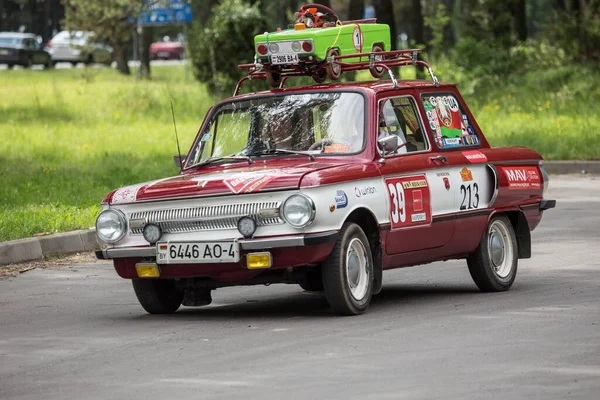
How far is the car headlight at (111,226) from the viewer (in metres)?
9.30

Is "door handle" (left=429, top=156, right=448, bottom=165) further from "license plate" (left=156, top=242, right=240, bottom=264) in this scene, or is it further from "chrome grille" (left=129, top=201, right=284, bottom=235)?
"license plate" (left=156, top=242, right=240, bottom=264)

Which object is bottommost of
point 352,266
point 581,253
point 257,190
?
point 581,253

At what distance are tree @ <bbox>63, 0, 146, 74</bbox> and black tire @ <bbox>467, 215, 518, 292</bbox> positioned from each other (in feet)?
89.4

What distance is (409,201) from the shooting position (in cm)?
962

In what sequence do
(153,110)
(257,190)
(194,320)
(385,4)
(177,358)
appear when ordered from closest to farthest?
(177,358), (257,190), (194,320), (153,110), (385,4)

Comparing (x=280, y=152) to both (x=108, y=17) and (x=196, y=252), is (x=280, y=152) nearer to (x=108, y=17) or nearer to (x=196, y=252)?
(x=196, y=252)

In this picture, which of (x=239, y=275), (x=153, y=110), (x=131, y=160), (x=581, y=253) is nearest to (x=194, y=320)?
(x=239, y=275)

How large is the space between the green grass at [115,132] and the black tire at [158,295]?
412 centimetres

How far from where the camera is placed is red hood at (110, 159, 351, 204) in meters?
8.72

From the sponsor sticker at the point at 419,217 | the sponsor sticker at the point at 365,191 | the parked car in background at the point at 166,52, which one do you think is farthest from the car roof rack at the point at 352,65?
the parked car in background at the point at 166,52

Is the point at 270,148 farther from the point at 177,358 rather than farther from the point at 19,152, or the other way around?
the point at 19,152

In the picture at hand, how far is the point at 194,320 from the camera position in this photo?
928 centimetres

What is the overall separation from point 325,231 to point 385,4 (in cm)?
2761

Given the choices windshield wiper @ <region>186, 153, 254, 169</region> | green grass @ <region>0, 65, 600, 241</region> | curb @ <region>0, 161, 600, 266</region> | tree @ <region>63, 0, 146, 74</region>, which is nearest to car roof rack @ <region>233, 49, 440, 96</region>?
windshield wiper @ <region>186, 153, 254, 169</region>
